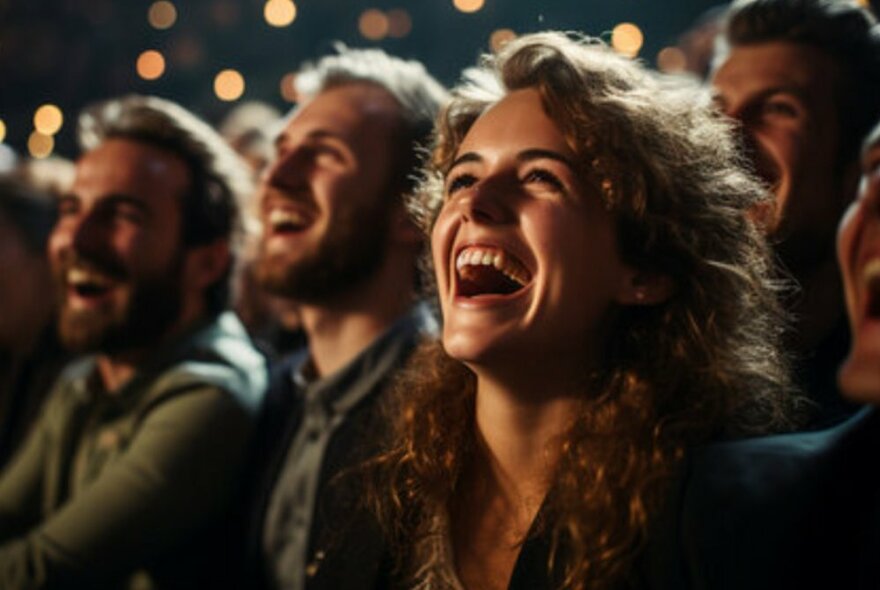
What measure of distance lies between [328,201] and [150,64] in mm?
3915

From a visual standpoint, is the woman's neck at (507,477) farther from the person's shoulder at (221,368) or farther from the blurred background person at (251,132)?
the blurred background person at (251,132)

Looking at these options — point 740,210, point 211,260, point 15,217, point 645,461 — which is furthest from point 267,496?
→ point 15,217

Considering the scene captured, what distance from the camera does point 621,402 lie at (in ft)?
5.96

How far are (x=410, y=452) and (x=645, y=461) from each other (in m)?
0.50

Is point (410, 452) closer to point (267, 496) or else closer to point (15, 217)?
point (267, 496)

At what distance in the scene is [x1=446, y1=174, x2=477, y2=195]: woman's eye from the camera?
192cm

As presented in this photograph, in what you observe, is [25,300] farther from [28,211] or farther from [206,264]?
[206,264]

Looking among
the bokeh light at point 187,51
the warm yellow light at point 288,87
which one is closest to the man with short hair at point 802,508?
the warm yellow light at point 288,87

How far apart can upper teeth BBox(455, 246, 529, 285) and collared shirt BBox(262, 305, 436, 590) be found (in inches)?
29.4

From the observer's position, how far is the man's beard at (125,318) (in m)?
3.17

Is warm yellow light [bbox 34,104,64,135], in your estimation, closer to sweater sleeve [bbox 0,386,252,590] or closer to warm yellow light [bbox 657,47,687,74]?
warm yellow light [bbox 657,47,687,74]

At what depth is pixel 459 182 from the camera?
6.40 feet

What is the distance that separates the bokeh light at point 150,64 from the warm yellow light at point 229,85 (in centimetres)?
34

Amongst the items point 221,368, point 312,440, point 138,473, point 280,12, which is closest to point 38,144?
point 280,12
